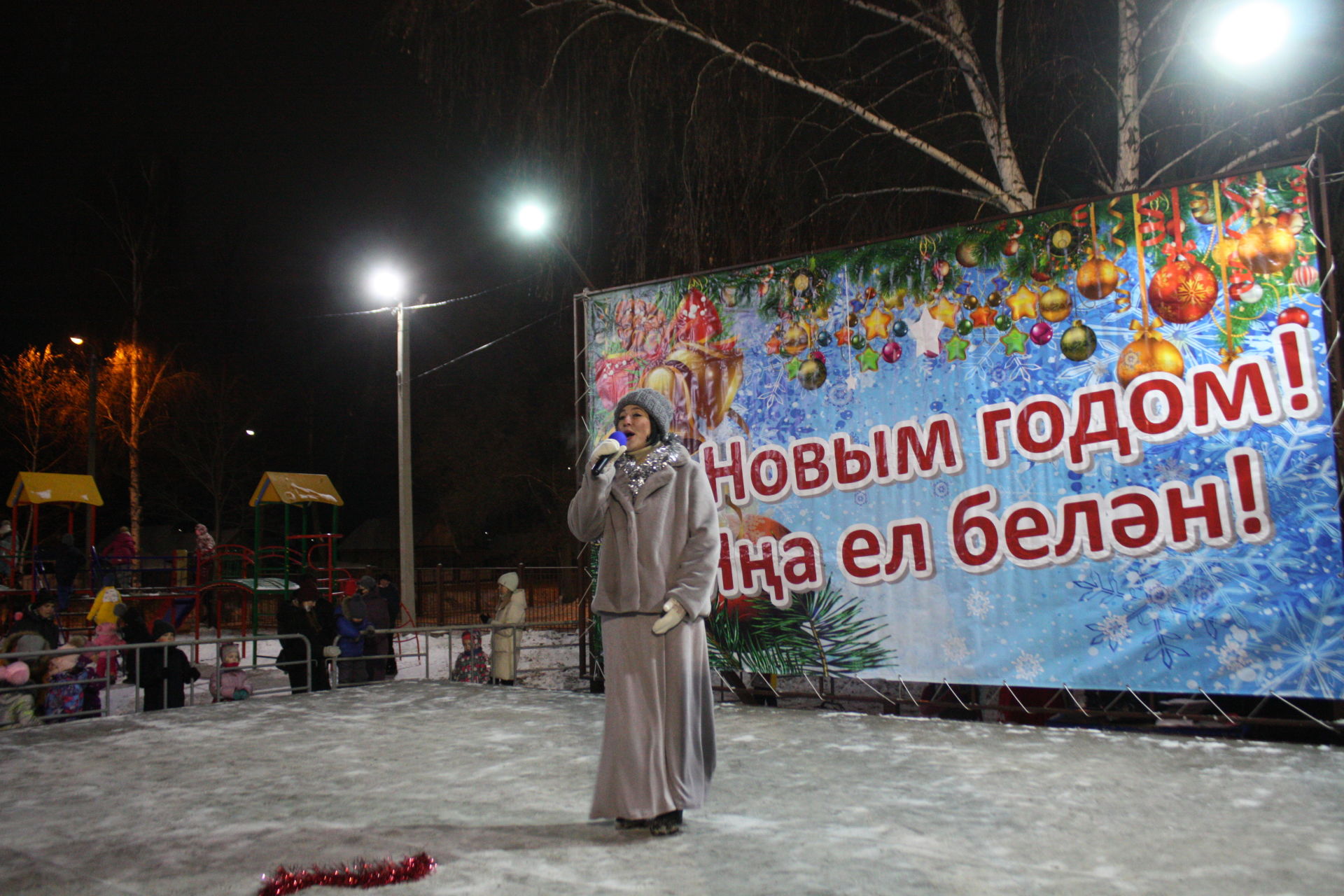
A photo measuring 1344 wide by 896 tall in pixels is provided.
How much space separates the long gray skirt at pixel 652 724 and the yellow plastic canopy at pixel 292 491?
15.3 m

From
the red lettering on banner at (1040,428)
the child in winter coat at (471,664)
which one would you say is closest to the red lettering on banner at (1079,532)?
the red lettering on banner at (1040,428)

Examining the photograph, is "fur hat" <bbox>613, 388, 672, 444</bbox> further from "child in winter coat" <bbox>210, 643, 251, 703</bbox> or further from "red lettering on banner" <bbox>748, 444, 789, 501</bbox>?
"child in winter coat" <bbox>210, 643, 251, 703</bbox>

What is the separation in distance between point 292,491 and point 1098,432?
644 inches

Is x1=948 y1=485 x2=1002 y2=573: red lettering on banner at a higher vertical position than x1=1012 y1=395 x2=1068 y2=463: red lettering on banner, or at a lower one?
lower

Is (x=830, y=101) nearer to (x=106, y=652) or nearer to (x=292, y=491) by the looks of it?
(x=106, y=652)

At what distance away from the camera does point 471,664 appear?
11359mm

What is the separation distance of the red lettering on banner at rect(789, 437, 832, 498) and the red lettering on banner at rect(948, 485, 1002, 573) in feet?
3.50

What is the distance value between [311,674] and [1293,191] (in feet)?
32.4

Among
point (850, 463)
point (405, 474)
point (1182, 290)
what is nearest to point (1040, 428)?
point (1182, 290)

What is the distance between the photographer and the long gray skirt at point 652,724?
411 centimetres

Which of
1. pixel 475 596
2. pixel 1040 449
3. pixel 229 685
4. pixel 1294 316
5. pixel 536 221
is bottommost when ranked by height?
pixel 229 685

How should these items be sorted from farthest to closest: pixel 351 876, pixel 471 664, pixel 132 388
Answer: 1. pixel 132 388
2. pixel 471 664
3. pixel 351 876

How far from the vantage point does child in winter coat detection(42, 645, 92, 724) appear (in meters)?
9.22

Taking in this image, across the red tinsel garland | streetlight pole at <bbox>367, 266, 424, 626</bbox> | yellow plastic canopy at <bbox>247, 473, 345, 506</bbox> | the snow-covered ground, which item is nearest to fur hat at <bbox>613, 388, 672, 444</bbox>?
the snow-covered ground
